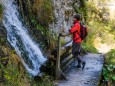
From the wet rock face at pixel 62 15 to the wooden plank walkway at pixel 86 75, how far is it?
4.12 meters

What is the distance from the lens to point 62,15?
17.2 metres

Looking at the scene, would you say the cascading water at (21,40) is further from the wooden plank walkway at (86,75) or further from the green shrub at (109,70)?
the green shrub at (109,70)

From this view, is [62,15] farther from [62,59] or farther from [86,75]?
[86,75]

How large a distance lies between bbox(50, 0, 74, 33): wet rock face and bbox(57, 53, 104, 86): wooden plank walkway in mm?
4120

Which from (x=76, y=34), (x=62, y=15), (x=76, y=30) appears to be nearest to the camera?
(x=76, y=30)

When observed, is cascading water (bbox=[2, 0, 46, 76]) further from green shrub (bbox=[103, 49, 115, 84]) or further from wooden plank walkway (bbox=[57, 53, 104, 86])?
green shrub (bbox=[103, 49, 115, 84])

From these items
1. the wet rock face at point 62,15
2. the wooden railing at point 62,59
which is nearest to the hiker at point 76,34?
the wooden railing at point 62,59

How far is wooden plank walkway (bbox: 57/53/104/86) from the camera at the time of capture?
9.20 m

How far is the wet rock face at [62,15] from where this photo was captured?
15.9 metres

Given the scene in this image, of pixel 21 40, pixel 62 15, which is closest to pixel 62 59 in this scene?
pixel 21 40

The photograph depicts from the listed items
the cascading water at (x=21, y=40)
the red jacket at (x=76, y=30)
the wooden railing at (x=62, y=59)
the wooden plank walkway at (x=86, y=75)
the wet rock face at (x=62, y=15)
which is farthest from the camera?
the wet rock face at (x=62, y=15)

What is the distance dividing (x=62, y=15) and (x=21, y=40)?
6312 millimetres

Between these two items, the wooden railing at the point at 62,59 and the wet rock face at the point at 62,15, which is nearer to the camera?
the wooden railing at the point at 62,59

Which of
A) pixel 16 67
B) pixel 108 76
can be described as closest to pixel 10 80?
pixel 16 67
